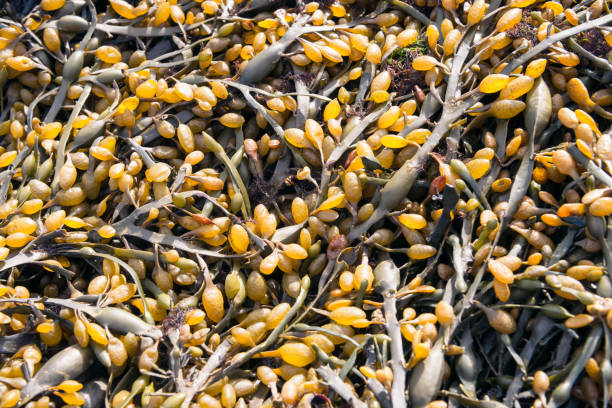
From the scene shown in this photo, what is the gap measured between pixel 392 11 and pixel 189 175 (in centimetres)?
71

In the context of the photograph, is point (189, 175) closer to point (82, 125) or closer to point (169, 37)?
point (82, 125)

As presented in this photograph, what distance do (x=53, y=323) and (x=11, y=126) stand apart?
1.88 ft

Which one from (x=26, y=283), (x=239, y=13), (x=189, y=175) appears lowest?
(x=26, y=283)

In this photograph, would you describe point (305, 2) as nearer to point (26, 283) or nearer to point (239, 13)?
point (239, 13)

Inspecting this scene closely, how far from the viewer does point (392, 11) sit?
130 centimetres

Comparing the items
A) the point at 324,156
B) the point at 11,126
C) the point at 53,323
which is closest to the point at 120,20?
the point at 11,126

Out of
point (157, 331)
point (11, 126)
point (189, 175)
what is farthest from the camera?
point (11, 126)

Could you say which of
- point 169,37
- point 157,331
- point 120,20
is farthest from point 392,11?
point 157,331

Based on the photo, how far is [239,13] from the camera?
131cm

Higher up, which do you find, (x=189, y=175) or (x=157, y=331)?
(x=189, y=175)

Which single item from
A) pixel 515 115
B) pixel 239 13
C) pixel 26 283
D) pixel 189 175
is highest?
pixel 239 13

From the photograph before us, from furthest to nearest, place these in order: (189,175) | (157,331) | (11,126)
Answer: (11,126), (189,175), (157,331)

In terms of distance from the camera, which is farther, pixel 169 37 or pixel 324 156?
pixel 169 37

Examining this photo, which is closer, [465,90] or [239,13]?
[465,90]
